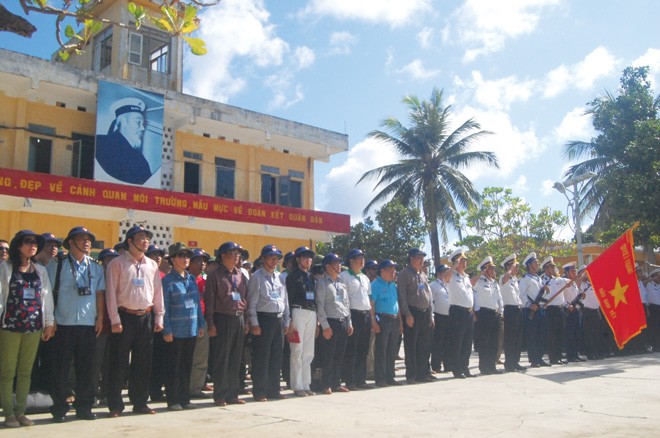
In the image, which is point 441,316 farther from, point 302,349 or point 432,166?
point 432,166

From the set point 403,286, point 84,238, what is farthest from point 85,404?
point 403,286

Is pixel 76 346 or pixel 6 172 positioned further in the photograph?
pixel 6 172

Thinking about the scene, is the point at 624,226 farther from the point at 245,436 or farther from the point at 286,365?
the point at 245,436

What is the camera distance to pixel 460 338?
30.3 feet

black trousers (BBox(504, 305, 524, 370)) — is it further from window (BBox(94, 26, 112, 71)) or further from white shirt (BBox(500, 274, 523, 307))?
window (BBox(94, 26, 112, 71))

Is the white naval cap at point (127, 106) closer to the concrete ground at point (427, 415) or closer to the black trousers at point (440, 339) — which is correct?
the black trousers at point (440, 339)

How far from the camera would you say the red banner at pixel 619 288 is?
10305 millimetres

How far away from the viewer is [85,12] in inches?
193

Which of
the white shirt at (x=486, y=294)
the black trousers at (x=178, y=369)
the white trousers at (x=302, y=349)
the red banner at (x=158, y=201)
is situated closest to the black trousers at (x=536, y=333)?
the white shirt at (x=486, y=294)

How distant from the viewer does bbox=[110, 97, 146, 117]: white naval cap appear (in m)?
17.5

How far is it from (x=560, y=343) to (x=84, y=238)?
27.6 feet

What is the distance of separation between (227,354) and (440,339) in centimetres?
405

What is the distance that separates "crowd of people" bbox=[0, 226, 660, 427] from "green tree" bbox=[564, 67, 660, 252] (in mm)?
7597

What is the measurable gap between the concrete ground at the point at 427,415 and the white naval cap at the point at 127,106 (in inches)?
482
